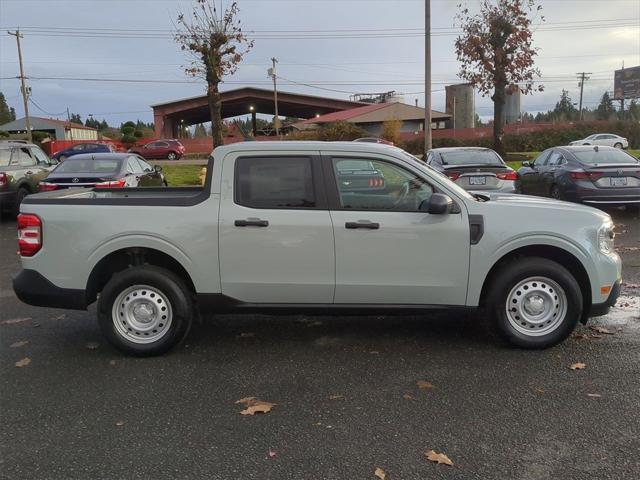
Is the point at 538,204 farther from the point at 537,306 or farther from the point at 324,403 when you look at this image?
the point at 324,403

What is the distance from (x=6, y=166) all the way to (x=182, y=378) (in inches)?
444

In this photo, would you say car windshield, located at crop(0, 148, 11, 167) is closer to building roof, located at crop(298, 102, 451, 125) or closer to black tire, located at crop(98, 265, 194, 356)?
black tire, located at crop(98, 265, 194, 356)

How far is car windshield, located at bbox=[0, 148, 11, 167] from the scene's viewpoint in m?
13.3

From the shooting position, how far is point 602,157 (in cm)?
1155

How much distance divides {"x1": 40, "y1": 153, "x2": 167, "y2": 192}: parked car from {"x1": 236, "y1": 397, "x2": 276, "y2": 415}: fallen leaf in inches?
319

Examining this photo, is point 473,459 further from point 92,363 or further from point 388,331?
point 92,363

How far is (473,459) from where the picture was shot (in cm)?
316

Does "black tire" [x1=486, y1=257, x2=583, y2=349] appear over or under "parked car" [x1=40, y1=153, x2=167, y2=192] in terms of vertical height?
under

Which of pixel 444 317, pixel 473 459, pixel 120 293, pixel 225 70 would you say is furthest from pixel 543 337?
pixel 225 70

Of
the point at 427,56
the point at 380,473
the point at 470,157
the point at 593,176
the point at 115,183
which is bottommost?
the point at 380,473

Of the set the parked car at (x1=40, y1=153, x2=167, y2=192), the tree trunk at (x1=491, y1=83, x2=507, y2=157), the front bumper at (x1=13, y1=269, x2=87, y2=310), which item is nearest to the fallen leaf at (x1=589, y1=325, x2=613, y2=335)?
the front bumper at (x1=13, y1=269, x2=87, y2=310)

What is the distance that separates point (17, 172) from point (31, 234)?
32.6 ft

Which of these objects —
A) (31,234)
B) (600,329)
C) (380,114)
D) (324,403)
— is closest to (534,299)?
(600,329)

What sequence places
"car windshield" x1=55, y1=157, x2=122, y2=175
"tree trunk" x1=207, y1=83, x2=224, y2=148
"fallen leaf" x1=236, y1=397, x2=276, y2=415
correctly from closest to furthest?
"fallen leaf" x1=236, y1=397, x2=276, y2=415
"car windshield" x1=55, y1=157, x2=122, y2=175
"tree trunk" x1=207, y1=83, x2=224, y2=148
